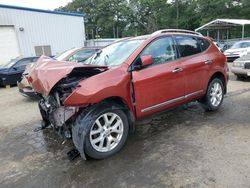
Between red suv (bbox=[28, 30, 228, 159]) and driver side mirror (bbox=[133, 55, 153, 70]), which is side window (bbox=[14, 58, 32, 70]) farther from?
driver side mirror (bbox=[133, 55, 153, 70])

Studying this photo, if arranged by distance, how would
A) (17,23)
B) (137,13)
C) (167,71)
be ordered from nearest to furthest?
(167,71) → (17,23) → (137,13)

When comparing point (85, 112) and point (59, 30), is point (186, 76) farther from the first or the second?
point (59, 30)

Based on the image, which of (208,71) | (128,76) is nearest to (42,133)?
(128,76)

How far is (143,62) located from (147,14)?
4827cm

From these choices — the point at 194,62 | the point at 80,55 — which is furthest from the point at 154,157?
the point at 80,55

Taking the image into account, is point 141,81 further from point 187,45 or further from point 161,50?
point 187,45

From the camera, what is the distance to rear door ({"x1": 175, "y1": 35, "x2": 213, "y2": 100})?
15.0 ft

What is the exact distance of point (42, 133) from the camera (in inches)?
187

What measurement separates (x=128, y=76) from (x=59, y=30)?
17.6m

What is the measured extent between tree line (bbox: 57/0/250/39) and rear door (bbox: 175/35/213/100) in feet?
122

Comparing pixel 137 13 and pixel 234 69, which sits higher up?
pixel 137 13

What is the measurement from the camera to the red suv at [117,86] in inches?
128

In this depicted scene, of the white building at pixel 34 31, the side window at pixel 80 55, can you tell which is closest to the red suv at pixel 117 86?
the side window at pixel 80 55

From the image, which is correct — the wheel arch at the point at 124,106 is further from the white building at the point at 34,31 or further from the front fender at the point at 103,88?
the white building at the point at 34,31
